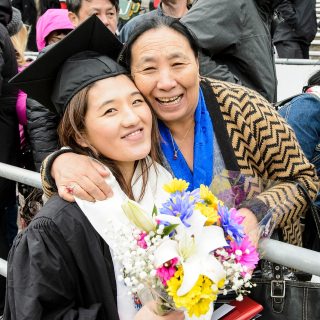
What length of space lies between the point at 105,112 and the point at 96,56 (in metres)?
0.30

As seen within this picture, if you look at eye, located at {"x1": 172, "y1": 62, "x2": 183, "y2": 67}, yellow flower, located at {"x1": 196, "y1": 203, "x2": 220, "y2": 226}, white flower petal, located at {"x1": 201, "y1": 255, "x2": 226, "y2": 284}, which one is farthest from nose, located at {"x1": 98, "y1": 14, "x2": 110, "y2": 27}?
white flower petal, located at {"x1": 201, "y1": 255, "x2": 226, "y2": 284}

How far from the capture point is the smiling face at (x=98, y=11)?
3.65 metres

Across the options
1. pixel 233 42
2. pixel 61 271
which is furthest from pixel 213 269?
pixel 233 42

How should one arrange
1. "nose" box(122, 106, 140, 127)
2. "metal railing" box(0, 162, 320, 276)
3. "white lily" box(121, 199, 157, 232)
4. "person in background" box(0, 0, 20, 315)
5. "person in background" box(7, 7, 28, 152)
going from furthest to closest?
"person in background" box(7, 7, 28, 152), "person in background" box(0, 0, 20, 315), "nose" box(122, 106, 140, 127), "metal railing" box(0, 162, 320, 276), "white lily" box(121, 199, 157, 232)

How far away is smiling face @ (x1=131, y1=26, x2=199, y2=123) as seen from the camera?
199 centimetres

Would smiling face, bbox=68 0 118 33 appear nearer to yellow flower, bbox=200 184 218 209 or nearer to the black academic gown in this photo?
the black academic gown

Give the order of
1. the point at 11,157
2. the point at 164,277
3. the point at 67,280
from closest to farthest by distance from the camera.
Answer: the point at 164,277 → the point at 67,280 → the point at 11,157

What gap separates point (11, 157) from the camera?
3363 mm

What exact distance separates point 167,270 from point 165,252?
0.05 meters

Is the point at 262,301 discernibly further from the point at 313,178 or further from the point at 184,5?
the point at 184,5

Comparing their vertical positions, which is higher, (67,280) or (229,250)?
(229,250)

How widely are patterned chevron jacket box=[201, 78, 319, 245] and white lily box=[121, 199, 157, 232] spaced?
0.73 metres

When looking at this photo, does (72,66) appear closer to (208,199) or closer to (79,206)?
(79,206)

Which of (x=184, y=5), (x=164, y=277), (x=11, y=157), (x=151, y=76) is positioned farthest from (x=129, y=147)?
(x=184, y=5)
